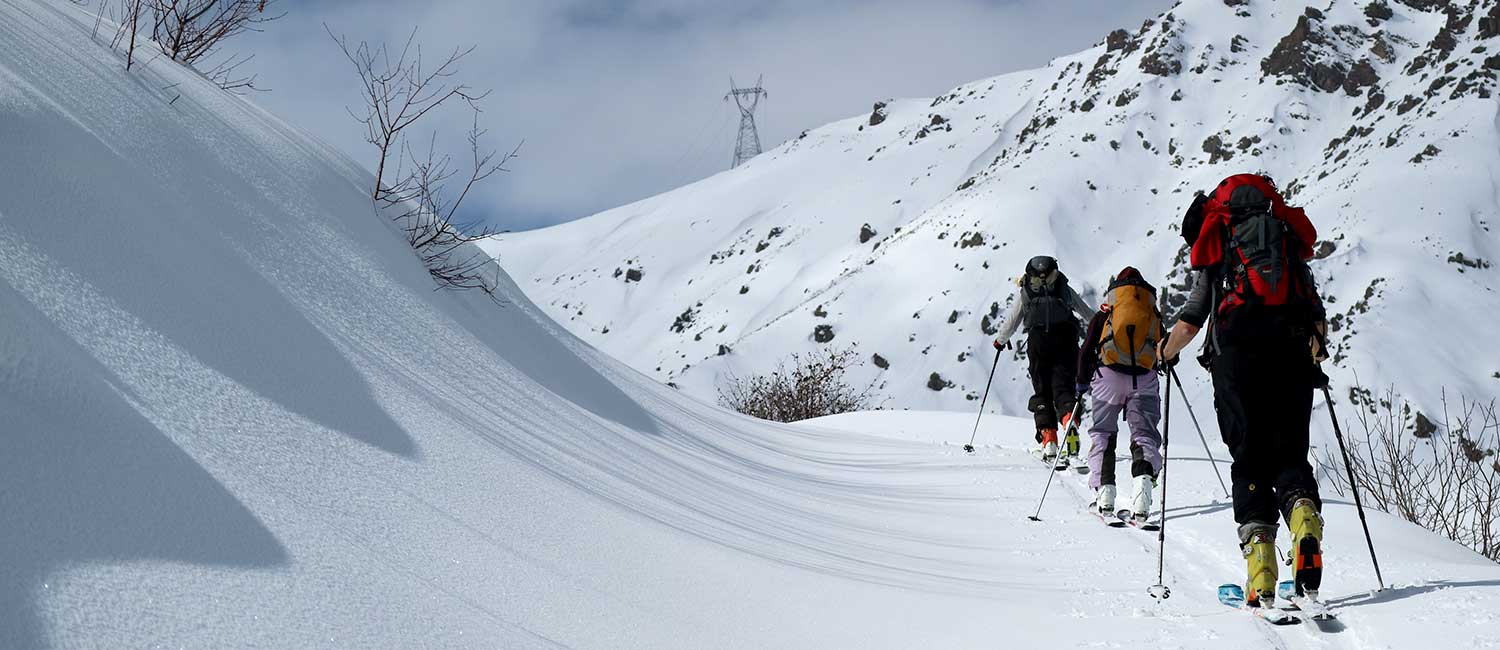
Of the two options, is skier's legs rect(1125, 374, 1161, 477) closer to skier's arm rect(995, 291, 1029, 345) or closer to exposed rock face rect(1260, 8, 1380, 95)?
skier's arm rect(995, 291, 1029, 345)

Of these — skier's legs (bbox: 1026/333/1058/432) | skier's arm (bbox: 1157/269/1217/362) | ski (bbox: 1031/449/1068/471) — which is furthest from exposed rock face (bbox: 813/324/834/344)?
skier's arm (bbox: 1157/269/1217/362)

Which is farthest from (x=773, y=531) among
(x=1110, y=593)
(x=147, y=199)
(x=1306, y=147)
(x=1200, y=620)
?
(x=1306, y=147)

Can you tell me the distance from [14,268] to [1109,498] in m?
5.25

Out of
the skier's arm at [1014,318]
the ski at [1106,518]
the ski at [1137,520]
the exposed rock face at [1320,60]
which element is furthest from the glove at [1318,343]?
the exposed rock face at [1320,60]

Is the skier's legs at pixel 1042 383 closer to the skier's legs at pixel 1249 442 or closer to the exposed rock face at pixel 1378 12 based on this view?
the skier's legs at pixel 1249 442

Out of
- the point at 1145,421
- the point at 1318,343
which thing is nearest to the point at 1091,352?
the point at 1145,421

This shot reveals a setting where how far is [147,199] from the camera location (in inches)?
145

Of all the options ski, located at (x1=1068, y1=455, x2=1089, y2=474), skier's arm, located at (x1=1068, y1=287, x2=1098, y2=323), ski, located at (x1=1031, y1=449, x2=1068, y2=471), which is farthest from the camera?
skier's arm, located at (x1=1068, y1=287, x2=1098, y2=323)

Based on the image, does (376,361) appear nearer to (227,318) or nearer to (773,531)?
(227,318)

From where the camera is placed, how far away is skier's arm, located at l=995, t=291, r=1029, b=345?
784 centimetres

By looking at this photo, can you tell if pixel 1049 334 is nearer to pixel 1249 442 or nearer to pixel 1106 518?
pixel 1106 518

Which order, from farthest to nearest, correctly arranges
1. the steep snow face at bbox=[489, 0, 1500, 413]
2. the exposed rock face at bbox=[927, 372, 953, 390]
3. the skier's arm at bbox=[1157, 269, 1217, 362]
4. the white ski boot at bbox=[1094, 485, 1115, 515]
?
the exposed rock face at bbox=[927, 372, 953, 390] < the steep snow face at bbox=[489, 0, 1500, 413] < the white ski boot at bbox=[1094, 485, 1115, 515] < the skier's arm at bbox=[1157, 269, 1217, 362]

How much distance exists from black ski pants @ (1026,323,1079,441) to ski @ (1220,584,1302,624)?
429 centimetres

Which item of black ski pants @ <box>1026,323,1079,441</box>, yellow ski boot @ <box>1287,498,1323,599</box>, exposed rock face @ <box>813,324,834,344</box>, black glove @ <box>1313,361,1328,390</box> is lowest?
yellow ski boot @ <box>1287,498,1323,599</box>
